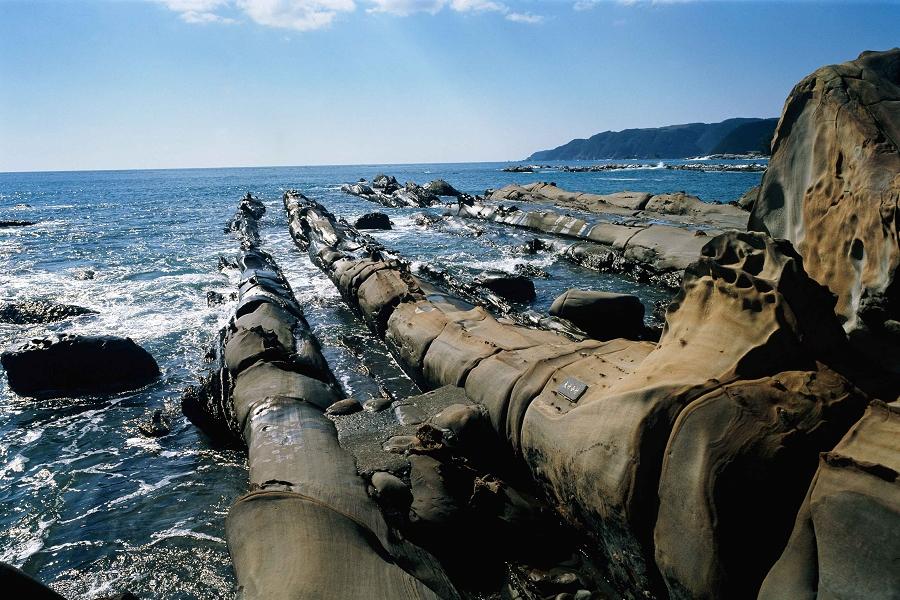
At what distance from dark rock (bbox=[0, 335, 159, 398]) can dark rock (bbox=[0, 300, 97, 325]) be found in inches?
162

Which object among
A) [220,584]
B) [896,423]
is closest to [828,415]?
[896,423]

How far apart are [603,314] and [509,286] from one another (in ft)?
12.7

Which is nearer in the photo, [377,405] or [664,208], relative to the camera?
[377,405]

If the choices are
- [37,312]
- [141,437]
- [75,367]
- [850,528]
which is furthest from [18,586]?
[37,312]

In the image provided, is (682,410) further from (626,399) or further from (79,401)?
(79,401)

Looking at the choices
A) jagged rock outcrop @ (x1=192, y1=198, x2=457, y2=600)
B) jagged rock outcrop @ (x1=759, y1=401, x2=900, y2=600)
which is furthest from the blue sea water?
jagged rock outcrop @ (x1=759, y1=401, x2=900, y2=600)

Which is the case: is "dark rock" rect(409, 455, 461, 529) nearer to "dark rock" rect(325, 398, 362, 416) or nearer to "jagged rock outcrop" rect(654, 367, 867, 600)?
"dark rock" rect(325, 398, 362, 416)

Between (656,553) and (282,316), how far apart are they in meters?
7.05

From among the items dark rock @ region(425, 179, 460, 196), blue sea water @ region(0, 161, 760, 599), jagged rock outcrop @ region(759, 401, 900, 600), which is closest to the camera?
jagged rock outcrop @ region(759, 401, 900, 600)

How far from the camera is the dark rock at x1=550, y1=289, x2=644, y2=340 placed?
9.16 meters

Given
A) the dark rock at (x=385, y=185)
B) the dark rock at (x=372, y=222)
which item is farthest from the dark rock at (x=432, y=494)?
the dark rock at (x=385, y=185)

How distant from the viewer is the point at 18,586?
2666 millimetres

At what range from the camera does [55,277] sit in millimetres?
17141

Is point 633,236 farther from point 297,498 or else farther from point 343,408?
point 297,498
